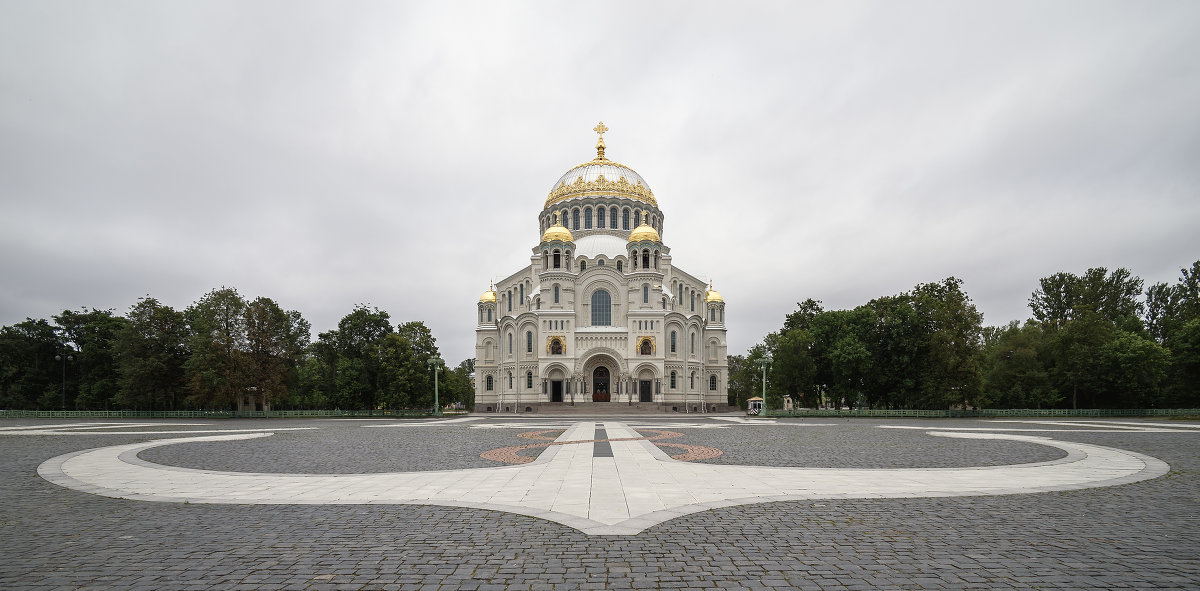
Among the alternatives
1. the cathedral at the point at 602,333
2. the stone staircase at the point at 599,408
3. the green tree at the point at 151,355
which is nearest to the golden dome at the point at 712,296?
the cathedral at the point at 602,333

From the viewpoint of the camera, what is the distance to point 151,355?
48.7 m

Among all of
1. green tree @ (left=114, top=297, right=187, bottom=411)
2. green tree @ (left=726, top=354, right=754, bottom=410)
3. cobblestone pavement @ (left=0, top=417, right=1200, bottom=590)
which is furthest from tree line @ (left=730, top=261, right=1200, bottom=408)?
green tree @ (left=114, top=297, right=187, bottom=411)

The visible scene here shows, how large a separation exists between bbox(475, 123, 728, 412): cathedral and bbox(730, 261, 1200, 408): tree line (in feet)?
38.2

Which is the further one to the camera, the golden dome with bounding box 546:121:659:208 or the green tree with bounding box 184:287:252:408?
the golden dome with bounding box 546:121:659:208

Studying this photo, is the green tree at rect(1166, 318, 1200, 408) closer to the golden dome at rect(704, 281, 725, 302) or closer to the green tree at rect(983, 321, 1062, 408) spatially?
the green tree at rect(983, 321, 1062, 408)

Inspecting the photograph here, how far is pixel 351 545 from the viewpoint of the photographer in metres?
6.41

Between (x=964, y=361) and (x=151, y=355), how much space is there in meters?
59.8

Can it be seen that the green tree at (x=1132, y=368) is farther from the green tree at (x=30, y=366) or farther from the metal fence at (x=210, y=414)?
the green tree at (x=30, y=366)

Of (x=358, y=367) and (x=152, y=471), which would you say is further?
(x=358, y=367)

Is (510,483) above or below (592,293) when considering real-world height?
below

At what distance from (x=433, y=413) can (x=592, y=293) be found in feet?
72.8

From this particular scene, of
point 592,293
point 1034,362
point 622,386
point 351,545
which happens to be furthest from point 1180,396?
point 351,545

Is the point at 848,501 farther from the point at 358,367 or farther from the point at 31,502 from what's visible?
the point at 358,367

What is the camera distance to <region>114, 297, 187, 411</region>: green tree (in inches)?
1891
